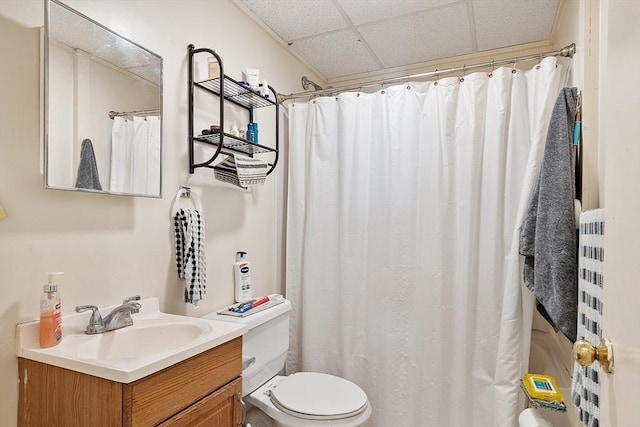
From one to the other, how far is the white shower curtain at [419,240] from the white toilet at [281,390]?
→ 1.24 feet

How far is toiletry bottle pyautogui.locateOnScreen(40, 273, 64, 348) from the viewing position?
0.96 metres

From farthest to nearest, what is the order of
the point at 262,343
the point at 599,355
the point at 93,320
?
the point at 262,343, the point at 93,320, the point at 599,355

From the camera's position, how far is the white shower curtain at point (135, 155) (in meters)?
1.21

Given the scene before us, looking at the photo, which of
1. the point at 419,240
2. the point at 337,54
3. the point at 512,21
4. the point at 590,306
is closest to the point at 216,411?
the point at 590,306

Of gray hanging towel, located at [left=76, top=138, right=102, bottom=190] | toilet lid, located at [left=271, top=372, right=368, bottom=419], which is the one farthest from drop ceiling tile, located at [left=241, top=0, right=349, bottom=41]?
toilet lid, located at [left=271, top=372, right=368, bottom=419]

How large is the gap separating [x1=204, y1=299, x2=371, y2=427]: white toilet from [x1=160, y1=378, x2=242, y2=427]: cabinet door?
11.8 inches

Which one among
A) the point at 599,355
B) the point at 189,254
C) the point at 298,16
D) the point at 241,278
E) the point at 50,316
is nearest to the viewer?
the point at 599,355

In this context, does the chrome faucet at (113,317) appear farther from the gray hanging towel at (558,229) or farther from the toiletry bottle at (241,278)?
the gray hanging towel at (558,229)

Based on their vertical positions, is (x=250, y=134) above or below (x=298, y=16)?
below

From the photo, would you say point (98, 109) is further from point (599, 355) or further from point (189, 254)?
point (599, 355)

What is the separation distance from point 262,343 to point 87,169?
1.04 metres

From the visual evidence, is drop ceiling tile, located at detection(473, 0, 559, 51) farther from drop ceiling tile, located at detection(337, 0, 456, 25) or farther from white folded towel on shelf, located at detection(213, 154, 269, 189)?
white folded towel on shelf, located at detection(213, 154, 269, 189)

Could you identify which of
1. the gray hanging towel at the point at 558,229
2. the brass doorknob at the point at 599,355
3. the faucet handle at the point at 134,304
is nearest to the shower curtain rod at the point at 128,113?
the faucet handle at the point at 134,304

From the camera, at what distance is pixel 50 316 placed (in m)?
0.97
